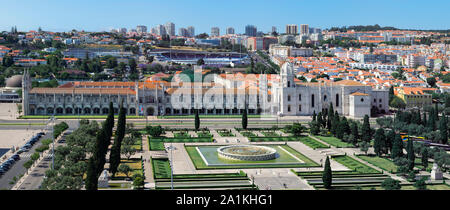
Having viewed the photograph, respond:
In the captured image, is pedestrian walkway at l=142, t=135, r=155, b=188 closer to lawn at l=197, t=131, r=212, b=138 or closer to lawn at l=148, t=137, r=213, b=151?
lawn at l=148, t=137, r=213, b=151

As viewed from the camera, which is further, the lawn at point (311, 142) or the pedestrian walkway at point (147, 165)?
the lawn at point (311, 142)

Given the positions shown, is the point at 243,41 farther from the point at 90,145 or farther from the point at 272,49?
the point at 90,145

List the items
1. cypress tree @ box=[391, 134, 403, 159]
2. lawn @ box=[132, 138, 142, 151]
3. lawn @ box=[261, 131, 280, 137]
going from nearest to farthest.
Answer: cypress tree @ box=[391, 134, 403, 159], lawn @ box=[132, 138, 142, 151], lawn @ box=[261, 131, 280, 137]

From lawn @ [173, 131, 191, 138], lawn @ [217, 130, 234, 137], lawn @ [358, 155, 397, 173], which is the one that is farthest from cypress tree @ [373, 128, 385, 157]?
lawn @ [173, 131, 191, 138]

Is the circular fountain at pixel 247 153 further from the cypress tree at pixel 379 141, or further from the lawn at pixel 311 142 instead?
the cypress tree at pixel 379 141

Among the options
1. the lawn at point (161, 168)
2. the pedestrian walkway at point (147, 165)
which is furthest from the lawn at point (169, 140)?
the lawn at point (161, 168)

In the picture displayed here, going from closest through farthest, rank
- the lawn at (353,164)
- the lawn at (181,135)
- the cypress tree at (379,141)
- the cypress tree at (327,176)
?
1. the cypress tree at (327,176)
2. the lawn at (353,164)
3. the cypress tree at (379,141)
4. the lawn at (181,135)
